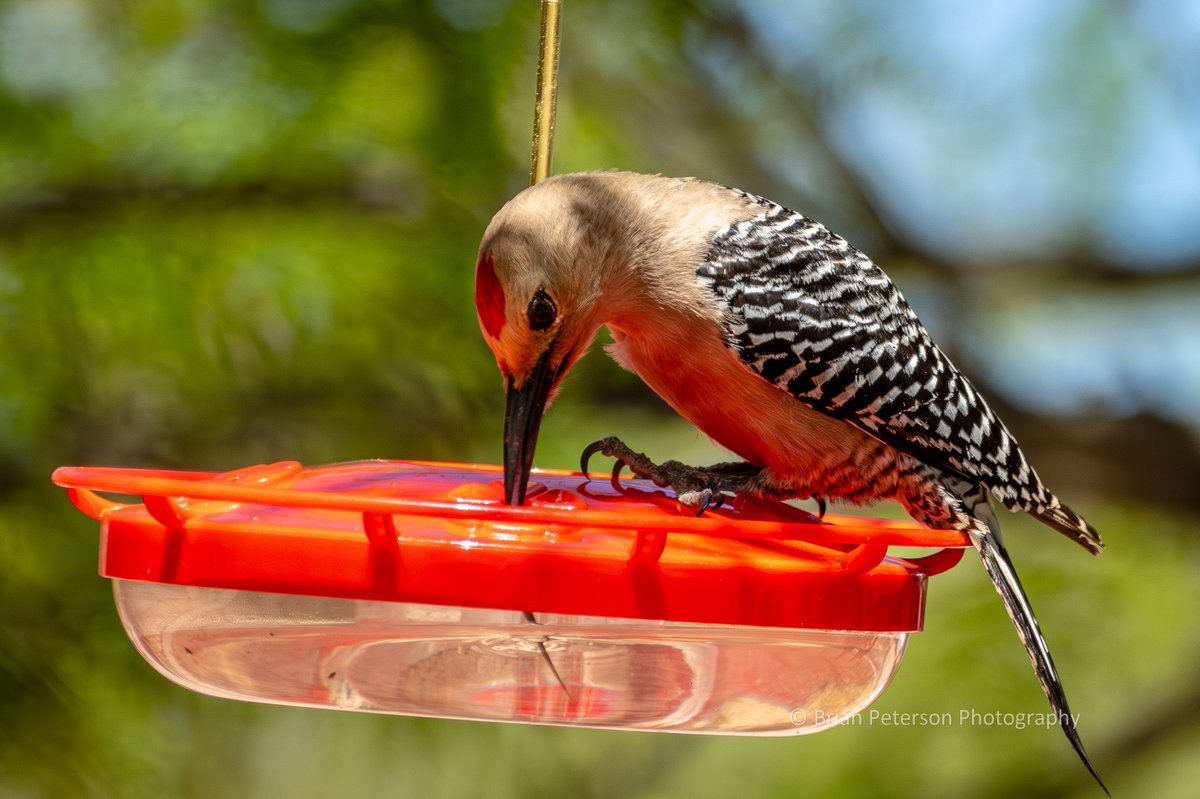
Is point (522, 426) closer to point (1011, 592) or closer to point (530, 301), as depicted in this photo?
point (530, 301)

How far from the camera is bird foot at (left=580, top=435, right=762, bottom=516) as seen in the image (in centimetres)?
225

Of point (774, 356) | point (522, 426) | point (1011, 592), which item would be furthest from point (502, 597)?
point (1011, 592)

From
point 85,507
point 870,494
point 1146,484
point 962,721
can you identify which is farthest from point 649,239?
point 1146,484

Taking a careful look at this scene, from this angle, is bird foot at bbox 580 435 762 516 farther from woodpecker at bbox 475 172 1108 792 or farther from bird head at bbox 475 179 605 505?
bird head at bbox 475 179 605 505

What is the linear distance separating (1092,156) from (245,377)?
3.68 meters

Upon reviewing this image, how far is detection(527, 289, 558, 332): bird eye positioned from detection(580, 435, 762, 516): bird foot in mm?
296

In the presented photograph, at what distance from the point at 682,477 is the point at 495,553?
802 millimetres

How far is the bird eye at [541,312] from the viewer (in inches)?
92.7

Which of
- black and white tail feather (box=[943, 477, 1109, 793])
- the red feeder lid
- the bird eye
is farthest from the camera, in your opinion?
black and white tail feather (box=[943, 477, 1109, 793])

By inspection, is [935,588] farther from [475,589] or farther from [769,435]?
[475,589]

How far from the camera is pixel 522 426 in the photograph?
2209 millimetres

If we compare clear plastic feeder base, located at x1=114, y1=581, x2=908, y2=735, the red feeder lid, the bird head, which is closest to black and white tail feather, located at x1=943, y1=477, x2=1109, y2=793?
clear plastic feeder base, located at x1=114, y1=581, x2=908, y2=735

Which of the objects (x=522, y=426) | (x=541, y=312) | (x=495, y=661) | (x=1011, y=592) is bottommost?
(x=1011, y=592)

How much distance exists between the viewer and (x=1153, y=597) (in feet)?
16.1
